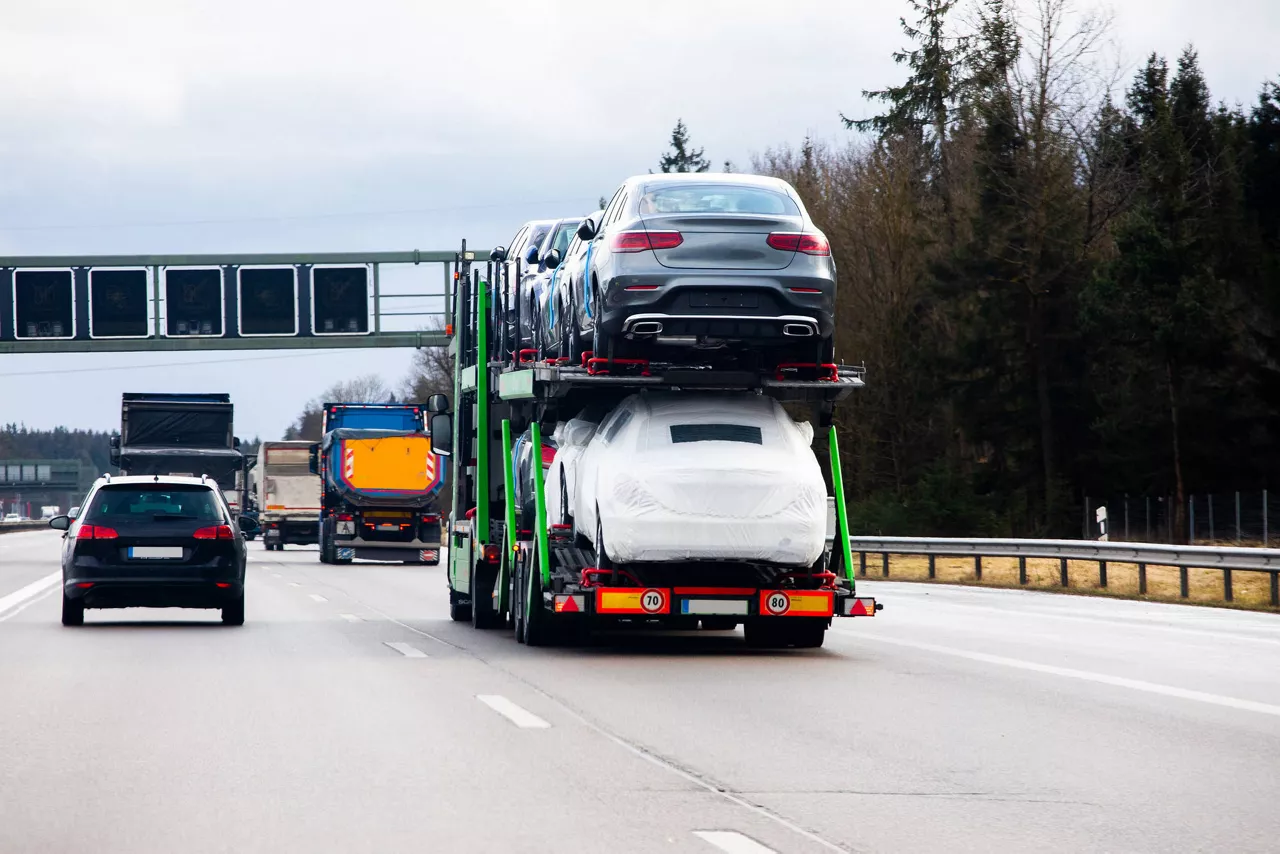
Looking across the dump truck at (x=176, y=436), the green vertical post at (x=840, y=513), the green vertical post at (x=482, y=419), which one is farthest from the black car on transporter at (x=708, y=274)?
the dump truck at (x=176, y=436)

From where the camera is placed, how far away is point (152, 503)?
64.0 feet

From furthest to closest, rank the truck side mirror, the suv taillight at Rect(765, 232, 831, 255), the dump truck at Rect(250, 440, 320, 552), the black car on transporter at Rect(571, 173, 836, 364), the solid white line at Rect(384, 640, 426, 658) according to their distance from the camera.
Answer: the dump truck at Rect(250, 440, 320, 552) < the truck side mirror < the solid white line at Rect(384, 640, 426, 658) < the suv taillight at Rect(765, 232, 831, 255) < the black car on transporter at Rect(571, 173, 836, 364)

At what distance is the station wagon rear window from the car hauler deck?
0.37 metres

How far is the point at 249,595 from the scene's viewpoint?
92.8ft

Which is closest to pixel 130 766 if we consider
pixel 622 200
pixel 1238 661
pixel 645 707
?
pixel 645 707

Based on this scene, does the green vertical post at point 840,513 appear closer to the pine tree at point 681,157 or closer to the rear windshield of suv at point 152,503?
the rear windshield of suv at point 152,503

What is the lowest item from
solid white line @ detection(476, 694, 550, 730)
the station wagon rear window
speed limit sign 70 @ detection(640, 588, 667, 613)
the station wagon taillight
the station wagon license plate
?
solid white line @ detection(476, 694, 550, 730)

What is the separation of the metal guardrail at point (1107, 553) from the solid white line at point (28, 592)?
1339 centimetres

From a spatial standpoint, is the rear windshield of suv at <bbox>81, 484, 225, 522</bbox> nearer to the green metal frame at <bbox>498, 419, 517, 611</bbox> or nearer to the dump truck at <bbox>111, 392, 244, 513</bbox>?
the green metal frame at <bbox>498, 419, 517, 611</bbox>

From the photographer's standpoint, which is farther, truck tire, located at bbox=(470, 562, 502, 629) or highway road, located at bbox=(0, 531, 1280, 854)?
truck tire, located at bbox=(470, 562, 502, 629)

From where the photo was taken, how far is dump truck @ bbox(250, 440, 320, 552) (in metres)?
55.5

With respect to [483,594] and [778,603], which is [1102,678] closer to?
[778,603]

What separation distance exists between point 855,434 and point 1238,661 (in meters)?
39.6

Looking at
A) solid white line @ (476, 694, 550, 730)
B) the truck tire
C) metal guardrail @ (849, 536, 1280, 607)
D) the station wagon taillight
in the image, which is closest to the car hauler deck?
the truck tire
